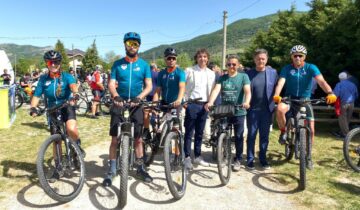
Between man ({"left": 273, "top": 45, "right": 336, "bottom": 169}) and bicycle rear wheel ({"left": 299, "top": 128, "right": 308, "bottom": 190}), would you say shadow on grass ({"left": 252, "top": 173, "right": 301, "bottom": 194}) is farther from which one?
man ({"left": 273, "top": 45, "right": 336, "bottom": 169})

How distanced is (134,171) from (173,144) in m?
1.26

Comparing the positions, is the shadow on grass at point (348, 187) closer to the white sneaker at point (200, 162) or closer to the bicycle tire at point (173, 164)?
the white sneaker at point (200, 162)

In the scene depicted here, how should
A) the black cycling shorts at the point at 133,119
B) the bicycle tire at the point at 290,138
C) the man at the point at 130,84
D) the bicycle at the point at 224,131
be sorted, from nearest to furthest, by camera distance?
the black cycling shorts at the point at 133,119, the man at the point at 130,84, the bicycle at the point at 224,131, the bicycle tire at the point at 290,138

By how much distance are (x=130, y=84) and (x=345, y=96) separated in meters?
6.93

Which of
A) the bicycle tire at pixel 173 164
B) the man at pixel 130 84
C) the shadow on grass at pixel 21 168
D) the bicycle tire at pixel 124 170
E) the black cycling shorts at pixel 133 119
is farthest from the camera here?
the shadow on grass at pixel 21 168

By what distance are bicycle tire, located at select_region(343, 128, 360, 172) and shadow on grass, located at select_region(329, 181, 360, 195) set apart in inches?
29.9

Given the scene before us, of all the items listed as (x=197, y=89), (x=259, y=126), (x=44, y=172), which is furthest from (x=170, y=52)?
(x=44, y=172)

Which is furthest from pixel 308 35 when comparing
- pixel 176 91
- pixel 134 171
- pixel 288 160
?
pixel 134 171

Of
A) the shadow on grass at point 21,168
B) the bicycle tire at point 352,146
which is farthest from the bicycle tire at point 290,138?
the shadow on grass at point 21,168

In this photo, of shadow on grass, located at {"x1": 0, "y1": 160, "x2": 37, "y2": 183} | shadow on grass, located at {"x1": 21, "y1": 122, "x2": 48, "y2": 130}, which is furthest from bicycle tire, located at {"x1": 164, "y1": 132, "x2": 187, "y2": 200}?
shadow on grass, located at {"x1": 21, "y1": 122, "x2": 48, "y2": 130}

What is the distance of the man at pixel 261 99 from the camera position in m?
5.90

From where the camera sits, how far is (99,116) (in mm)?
13109

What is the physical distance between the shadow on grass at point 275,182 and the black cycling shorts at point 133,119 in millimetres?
2146

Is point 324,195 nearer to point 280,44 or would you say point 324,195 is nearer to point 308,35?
point 308,35
